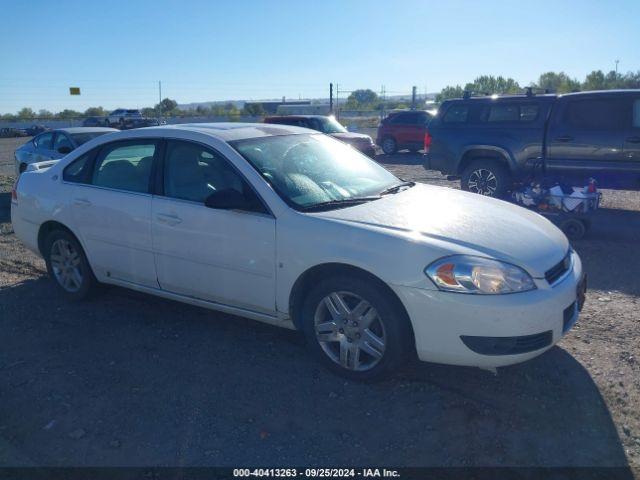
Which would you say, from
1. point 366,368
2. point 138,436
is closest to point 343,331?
point 366,368

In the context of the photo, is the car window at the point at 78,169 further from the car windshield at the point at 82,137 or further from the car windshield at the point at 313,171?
the car windshield at the point at 82,137

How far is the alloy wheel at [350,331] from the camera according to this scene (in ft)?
12.0

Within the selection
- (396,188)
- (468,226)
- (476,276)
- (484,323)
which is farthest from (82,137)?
(484,323)

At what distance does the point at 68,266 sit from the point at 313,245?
280 centimetres

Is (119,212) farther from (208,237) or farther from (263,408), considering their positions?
(263,408)

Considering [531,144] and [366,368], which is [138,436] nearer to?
[366,368]

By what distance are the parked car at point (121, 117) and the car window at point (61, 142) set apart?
88.8ft

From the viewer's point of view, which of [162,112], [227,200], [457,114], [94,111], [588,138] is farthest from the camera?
[94,111]

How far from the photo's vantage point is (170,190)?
4516 mm

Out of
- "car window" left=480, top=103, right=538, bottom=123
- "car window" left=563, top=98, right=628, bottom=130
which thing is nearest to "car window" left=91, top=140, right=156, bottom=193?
"car window" left=480, top=103, right=538, bottom=123

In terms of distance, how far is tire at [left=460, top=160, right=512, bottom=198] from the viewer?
966 cm

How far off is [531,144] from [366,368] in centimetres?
685

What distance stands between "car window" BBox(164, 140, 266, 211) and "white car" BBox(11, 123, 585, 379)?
0.01 m

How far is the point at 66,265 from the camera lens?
17.6 feet
